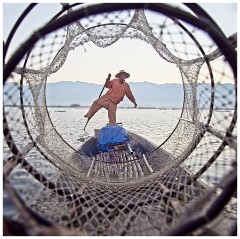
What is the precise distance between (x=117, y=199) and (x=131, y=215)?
0.56 metres

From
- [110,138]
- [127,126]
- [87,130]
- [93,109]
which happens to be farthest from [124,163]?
[127,126]

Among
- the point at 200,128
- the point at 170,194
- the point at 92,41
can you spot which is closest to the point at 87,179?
the point at 170,194

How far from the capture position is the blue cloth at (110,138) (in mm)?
6980

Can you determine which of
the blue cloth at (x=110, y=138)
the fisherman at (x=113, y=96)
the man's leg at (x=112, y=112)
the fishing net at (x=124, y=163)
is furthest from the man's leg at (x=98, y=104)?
the fishing net at (x=124, y=163)

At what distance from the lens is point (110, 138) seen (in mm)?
7039

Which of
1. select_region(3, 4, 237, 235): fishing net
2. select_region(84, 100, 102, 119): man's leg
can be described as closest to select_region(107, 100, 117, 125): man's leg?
select_region(84, 100, 102, 119): man's leg

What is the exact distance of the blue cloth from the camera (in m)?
6.98

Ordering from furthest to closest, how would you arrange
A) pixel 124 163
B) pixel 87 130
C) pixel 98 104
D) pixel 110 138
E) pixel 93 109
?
1. pixel 87 130
2. pixel 98 104
3. pixel 93 109
4. pixel 110 138
5. pixel 124 163

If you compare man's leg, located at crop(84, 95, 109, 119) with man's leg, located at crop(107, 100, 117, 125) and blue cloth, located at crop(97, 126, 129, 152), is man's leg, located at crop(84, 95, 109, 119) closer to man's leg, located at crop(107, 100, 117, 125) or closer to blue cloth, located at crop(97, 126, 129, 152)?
man's leg, located at crop(107, 100, 117, 125)

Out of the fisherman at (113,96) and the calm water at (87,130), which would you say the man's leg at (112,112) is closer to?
the fisherman at (113,96)

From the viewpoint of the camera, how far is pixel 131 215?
2725 millimetres

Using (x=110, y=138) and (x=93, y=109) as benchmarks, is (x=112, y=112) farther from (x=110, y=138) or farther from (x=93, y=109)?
(x=110, y=138)

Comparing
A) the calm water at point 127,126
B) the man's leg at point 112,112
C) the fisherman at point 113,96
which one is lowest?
the calm water at point 127,126

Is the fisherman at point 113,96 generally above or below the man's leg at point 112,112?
above
